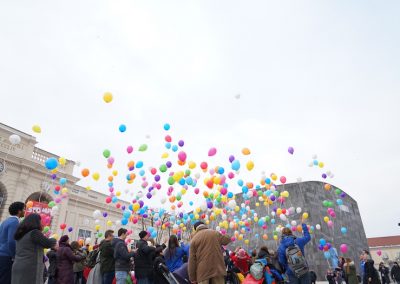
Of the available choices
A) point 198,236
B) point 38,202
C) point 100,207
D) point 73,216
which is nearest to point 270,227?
point 100,207

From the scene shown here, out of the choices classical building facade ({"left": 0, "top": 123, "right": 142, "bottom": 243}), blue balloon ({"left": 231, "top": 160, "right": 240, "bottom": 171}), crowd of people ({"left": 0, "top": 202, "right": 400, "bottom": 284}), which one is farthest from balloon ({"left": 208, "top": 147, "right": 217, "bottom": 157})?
classical building facade ({"left": 0, "top": 123, "right": 142, "bottom": 243})

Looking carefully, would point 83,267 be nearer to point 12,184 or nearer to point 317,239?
point 12,184

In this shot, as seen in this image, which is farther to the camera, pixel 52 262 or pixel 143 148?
pixel 143 148

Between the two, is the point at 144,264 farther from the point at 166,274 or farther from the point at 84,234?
the point at 84,234

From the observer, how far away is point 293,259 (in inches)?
178

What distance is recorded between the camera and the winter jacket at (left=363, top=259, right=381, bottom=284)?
7552mm

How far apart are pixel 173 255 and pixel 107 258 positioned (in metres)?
→ 1.17

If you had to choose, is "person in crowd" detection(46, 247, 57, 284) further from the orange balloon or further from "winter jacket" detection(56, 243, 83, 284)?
the orange balloon

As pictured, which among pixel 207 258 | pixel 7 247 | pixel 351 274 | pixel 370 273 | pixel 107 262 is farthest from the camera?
pixel 370 273

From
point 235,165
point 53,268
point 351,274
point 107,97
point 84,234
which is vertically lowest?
point 351,274

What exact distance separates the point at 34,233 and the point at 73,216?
14793 millimetres

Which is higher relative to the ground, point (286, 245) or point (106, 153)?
point (106, 153)

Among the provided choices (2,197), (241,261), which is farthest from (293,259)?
(2,197)

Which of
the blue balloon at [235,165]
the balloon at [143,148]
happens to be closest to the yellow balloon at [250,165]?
the blue balloon at [235,165]
